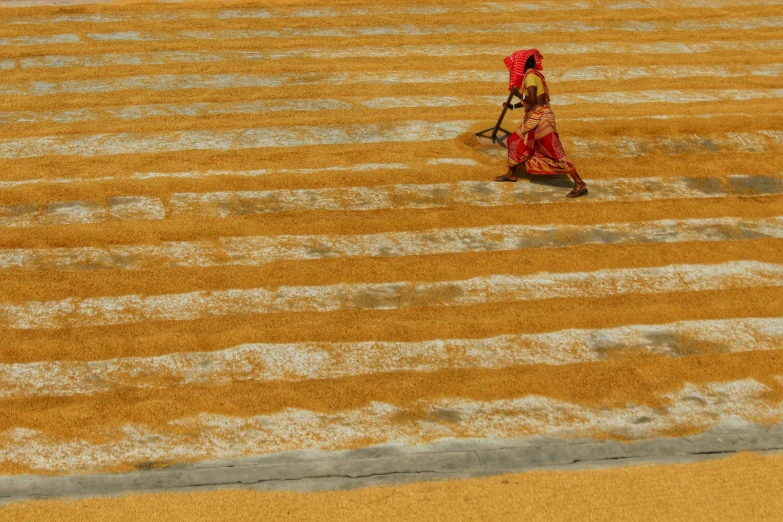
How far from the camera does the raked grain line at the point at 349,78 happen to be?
35.6 feet

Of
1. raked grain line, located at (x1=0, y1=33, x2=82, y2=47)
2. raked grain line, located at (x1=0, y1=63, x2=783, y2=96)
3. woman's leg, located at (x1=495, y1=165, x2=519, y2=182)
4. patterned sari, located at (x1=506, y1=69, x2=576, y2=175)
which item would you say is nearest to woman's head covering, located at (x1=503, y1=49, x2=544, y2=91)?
patterned sari, located at (x1=506, y1=69, x2=576, y2=175)

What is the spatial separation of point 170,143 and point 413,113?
3145mm

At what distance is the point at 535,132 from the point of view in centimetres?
885

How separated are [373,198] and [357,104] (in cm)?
232

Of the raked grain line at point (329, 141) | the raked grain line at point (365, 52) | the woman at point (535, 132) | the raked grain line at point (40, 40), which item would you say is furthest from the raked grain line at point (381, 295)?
the raked grain line at point (40, 40)

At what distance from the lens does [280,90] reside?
1088cm

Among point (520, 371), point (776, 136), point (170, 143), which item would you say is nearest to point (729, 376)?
point (520, 371)

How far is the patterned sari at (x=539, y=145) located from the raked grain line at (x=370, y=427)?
323cm

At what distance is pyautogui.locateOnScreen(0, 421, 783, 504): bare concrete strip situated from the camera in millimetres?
5641

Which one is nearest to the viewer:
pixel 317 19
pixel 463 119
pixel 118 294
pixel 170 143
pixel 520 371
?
pixel 520 371

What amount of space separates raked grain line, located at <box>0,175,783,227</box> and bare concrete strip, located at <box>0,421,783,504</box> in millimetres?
3322

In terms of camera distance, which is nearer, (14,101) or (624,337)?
(624,337)

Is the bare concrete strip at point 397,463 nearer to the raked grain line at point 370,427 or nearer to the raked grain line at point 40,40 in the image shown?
the raked grain line at point 370,427

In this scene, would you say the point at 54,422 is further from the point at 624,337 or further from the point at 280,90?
the point at 280,90
